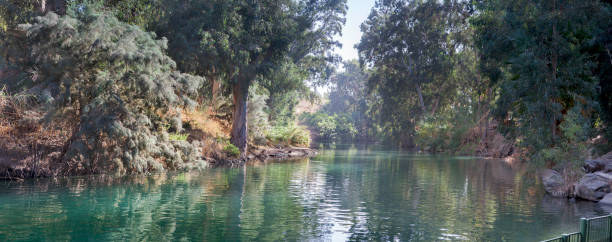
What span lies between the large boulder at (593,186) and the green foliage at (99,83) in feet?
60.0

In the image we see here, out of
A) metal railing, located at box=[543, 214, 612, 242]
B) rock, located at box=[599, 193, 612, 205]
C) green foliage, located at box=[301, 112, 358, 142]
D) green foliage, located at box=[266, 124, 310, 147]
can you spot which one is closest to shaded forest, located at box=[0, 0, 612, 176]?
rock, located at box=[599, 193, 612, 205]

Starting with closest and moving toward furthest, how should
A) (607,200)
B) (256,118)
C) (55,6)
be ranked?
(607,200), (55,6), (256,118)

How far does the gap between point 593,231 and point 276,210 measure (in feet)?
30.9

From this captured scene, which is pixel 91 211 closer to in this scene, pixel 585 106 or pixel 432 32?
pixel 585 106

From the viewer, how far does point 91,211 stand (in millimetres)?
15039

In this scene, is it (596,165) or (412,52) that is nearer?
(596,165)

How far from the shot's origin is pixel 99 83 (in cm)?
2264

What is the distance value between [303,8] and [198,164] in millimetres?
16929

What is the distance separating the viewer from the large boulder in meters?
19.5

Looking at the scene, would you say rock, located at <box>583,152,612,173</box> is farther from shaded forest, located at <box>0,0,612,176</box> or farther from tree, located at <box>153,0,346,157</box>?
tree, located at <box>153,0,346,157</box>

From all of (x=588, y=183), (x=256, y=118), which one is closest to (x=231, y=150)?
(x=256, y=118)

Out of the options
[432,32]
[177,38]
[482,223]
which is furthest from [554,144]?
[432,32]

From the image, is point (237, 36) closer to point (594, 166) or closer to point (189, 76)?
point (189, 76)

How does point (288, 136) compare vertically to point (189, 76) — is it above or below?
below
